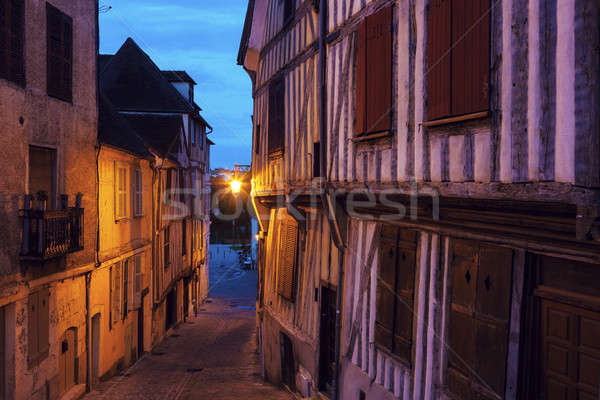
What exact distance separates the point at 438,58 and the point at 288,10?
655cm

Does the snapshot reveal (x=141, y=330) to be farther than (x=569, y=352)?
Yes

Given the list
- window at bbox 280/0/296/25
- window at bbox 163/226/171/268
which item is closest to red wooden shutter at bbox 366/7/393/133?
window at bbox 280/0/296/25

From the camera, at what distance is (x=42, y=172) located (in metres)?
10.3

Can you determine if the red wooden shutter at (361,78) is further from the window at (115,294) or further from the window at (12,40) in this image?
the window at (115,294)

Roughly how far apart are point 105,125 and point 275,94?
4.78 m

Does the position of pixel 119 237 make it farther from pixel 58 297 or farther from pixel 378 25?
pixel 378 25

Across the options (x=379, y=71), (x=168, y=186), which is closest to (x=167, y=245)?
(x=168, y=186)

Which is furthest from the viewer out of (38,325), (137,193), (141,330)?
(141,330)

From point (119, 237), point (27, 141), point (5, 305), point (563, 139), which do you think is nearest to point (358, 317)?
point (563, 139)

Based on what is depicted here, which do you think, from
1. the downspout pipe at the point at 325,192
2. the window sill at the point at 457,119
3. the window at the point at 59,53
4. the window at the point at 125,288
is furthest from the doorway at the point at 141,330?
the window sill at the point at 457,119

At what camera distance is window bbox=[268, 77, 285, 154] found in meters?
11.3

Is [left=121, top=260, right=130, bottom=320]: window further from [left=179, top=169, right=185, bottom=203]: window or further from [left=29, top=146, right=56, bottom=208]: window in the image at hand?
[left=179, top=169, right=185, bottom=203]: window

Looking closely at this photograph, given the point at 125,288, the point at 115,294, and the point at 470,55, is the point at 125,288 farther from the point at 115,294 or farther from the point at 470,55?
the point at 470,55

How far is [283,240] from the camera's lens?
1212 cm
